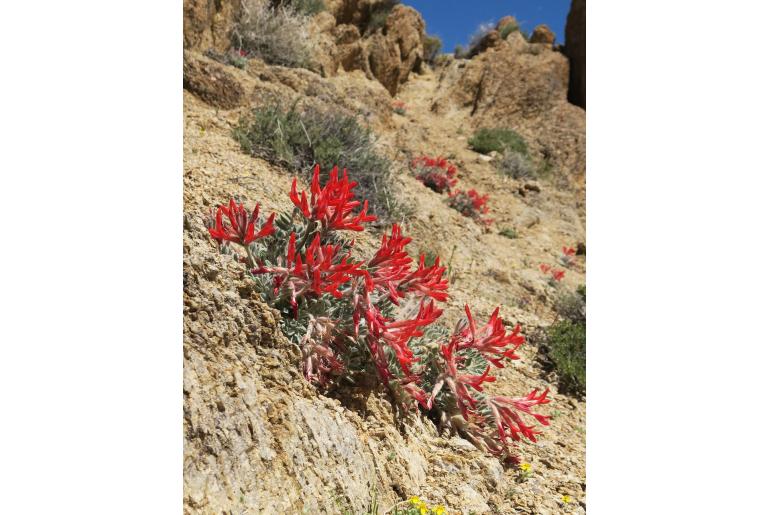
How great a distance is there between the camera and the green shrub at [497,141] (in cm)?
714

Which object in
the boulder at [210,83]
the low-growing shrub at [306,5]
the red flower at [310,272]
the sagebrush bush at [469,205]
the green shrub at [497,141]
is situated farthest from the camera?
the green shrub at [497,141]

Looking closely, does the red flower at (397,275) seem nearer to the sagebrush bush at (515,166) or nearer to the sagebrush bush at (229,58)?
the sagebrush bush at (229,58)

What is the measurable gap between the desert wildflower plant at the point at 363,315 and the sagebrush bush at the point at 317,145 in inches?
50.3

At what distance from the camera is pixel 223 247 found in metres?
1.40

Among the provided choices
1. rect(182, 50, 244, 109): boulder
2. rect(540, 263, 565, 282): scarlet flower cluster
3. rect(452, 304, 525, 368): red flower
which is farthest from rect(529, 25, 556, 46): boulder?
rect(452, 304, 525, 368): red flower

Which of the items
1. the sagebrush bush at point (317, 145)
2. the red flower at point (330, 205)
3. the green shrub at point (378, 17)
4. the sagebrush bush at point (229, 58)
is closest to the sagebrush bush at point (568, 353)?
the sagebrush bush at point (317, 145)

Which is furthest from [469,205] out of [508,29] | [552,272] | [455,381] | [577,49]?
[508,29]

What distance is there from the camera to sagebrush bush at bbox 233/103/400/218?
9.29ft

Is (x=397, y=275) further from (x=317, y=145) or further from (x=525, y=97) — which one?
(x=525, y=97)

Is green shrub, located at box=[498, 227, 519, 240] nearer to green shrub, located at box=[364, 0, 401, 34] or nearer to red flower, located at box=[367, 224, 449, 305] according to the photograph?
red flower, located at box=[367, 224, 449, 305]

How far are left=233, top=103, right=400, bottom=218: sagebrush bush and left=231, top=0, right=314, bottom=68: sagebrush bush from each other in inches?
70.0

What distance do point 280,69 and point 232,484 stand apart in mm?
4337
